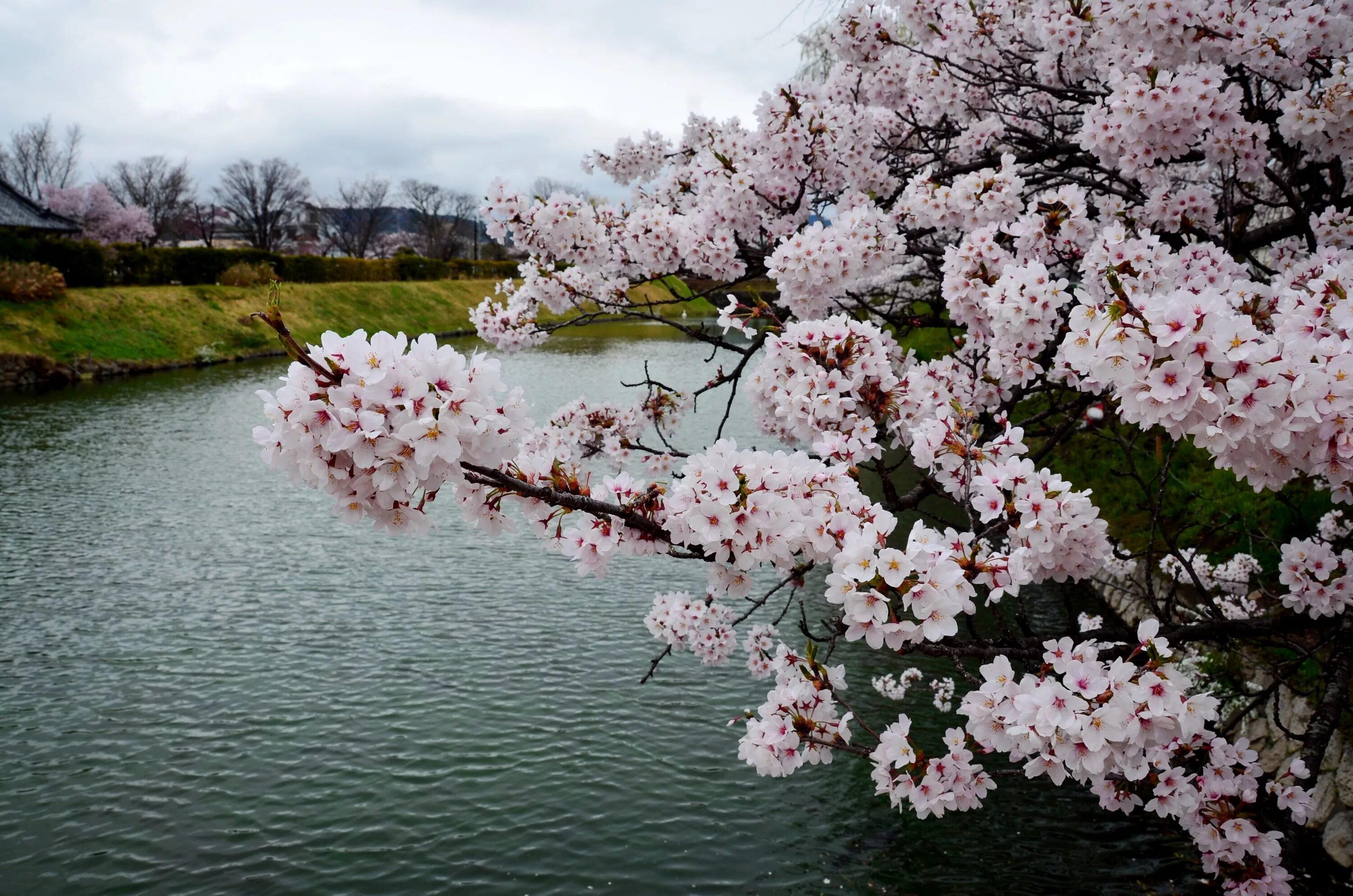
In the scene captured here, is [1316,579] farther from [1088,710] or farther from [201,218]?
[201,218]

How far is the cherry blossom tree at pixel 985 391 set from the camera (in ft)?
7.73

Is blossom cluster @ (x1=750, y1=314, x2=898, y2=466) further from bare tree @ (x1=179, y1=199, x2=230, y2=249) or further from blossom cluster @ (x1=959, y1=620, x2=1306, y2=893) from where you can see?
bare tree @ (x1=179, y1=199, x2=230, y2=249)

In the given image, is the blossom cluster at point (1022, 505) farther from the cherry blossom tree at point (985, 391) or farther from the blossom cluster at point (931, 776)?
the blossom cluster at point (931, 776)

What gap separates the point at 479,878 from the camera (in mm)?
5699

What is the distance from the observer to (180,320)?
1190 inches

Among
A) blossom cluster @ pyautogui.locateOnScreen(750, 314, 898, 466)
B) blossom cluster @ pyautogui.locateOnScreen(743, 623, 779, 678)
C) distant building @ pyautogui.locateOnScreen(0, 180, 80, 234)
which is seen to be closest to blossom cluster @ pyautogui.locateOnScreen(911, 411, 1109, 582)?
blossom cluster @ pyautogui.locateOnScreen(750, 314, 898, 466)

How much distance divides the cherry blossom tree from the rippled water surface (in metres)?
0.82

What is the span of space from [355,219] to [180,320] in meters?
54.9

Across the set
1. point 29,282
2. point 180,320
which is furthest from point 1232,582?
point 180,320

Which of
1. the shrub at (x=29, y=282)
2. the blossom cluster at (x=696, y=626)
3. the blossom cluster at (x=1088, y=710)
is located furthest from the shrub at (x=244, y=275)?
the blossom cluster at (x=1088, y=710)

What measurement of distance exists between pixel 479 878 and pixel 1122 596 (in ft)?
24.5

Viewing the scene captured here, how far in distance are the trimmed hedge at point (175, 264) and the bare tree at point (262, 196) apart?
2810 cm

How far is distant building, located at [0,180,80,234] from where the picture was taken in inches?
1419

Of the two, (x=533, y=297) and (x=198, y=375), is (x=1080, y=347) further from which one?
(x=198, y=375)
